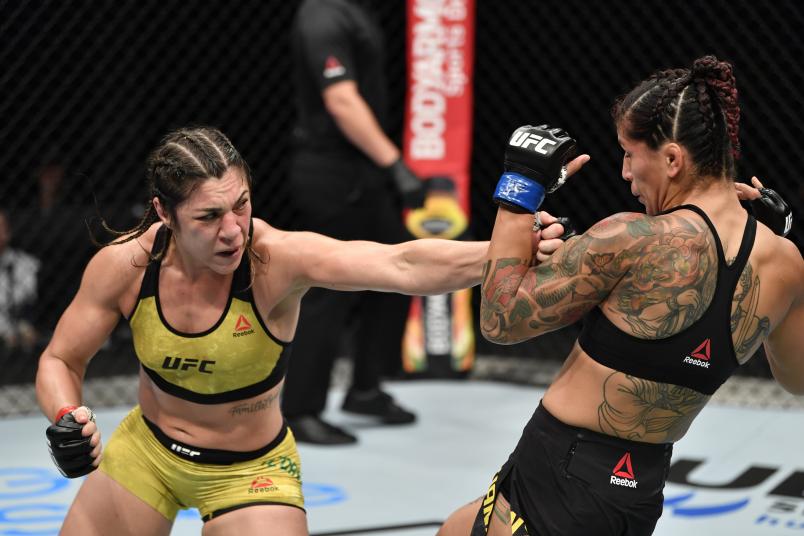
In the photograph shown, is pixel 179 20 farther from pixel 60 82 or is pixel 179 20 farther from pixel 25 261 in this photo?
pixel 25 261

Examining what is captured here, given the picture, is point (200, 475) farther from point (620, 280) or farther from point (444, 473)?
point (444, 473)

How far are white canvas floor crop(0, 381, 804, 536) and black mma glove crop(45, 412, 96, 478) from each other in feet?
3.60

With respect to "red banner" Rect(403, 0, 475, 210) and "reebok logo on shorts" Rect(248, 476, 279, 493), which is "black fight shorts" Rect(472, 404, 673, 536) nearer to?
"reebok logo on shorts" Rect(248, 476, 279, 493)

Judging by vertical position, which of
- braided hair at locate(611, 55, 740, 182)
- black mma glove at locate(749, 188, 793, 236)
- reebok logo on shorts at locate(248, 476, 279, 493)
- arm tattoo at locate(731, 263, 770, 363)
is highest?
braided hair at locate(611, 55, 740, 182)

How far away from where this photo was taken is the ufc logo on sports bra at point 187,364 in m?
2.29

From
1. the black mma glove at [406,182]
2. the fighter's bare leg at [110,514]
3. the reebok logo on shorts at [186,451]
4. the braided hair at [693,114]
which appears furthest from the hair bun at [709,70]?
the black mma glove at [406,182]

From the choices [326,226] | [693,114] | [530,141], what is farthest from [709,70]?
[326,226]

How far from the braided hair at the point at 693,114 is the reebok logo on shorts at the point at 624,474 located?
50cm

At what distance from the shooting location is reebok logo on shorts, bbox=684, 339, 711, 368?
5.97ft

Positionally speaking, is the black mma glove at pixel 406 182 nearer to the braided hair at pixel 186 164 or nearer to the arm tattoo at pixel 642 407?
the braided hair at pixel 186 164

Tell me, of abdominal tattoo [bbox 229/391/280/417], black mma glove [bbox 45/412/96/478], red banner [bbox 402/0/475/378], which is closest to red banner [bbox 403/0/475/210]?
red banner [bbox 402/0/475/378]

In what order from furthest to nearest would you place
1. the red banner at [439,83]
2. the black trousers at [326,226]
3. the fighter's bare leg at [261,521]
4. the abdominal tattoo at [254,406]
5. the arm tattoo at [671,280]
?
the red banner at [439,83], the black trousers at [326,226], the abdominal tattoo at [254,406], the fighter's bare leg at [261,521], the arm tattoo at [671,280]

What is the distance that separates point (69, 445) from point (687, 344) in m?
1.15

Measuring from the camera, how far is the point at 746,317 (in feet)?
6.04
